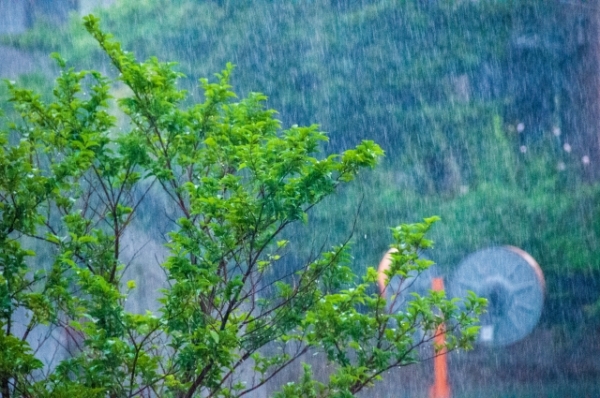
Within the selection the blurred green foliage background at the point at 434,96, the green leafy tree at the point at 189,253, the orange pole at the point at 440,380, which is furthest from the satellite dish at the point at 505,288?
the green leafy tree at the point at 189,253

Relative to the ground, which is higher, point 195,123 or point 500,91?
point 500,91

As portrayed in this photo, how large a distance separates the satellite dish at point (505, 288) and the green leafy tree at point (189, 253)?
3.60 meters

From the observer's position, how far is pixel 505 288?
5715 millimetres

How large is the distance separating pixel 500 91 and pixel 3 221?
600 cm

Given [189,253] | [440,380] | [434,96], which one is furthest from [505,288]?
[189,253]

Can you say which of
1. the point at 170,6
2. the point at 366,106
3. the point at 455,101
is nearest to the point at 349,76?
the point at 366,106

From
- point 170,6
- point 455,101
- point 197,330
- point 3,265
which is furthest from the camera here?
point 170,6

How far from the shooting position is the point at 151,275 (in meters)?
5.63

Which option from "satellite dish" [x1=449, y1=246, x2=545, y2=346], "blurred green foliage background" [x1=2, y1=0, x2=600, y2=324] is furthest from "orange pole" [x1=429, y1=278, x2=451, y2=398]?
"blurred green foliage background" [x1=2, y1=0, x2=600, y2=324]

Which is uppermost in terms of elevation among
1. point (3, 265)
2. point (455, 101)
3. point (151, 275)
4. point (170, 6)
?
point (170, 6)

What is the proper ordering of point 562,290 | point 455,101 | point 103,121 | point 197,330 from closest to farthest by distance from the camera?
point 197,330, point 103,121, point 562,290, point 455,101

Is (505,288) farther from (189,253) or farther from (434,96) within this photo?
(189,253)

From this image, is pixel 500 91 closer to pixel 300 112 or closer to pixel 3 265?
pixel 300 112

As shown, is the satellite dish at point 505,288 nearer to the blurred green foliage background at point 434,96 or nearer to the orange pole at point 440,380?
the blurred green foliage background at point 434,96
